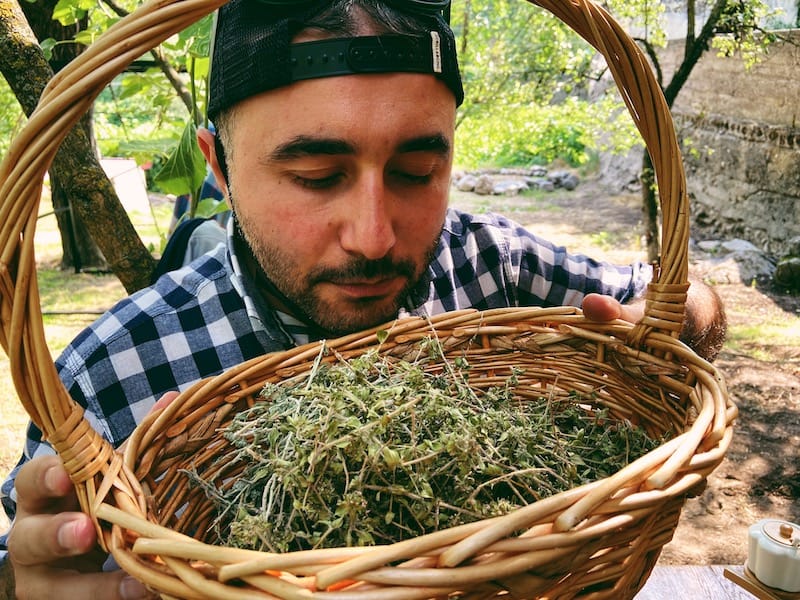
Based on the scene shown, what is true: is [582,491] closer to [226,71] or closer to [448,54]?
[448,54]

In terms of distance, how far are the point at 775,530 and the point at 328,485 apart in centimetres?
97

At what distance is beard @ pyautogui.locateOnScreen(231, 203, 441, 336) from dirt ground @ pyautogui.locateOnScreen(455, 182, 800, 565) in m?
1.77

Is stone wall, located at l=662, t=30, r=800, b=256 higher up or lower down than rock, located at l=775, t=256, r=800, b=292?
higher up

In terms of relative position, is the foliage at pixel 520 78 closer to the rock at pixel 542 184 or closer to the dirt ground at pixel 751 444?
the dirt ground at pixel 751 444

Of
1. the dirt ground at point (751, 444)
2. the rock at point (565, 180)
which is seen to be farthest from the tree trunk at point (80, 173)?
the rock at point (565, 180)

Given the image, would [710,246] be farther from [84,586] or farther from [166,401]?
A: [84,586]

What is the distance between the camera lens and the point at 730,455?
3.47 metres

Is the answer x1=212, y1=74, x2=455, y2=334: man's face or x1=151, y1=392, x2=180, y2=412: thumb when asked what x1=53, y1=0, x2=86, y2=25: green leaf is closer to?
x1=212, y1=74, x2=455, y2=334: man's face

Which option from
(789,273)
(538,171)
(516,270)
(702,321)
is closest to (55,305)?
(516,270)

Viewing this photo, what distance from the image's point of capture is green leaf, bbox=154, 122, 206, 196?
193 cm

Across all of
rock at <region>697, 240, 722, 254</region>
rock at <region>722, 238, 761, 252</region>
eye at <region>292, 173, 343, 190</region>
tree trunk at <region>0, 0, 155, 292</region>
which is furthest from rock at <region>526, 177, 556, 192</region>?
eye at <region>292, 173, 343, 190</region>

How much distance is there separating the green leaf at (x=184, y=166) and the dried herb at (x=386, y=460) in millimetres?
1090

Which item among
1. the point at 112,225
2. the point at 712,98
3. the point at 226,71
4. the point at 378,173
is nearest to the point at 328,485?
the point at 378,173

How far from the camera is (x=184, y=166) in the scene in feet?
6.46
